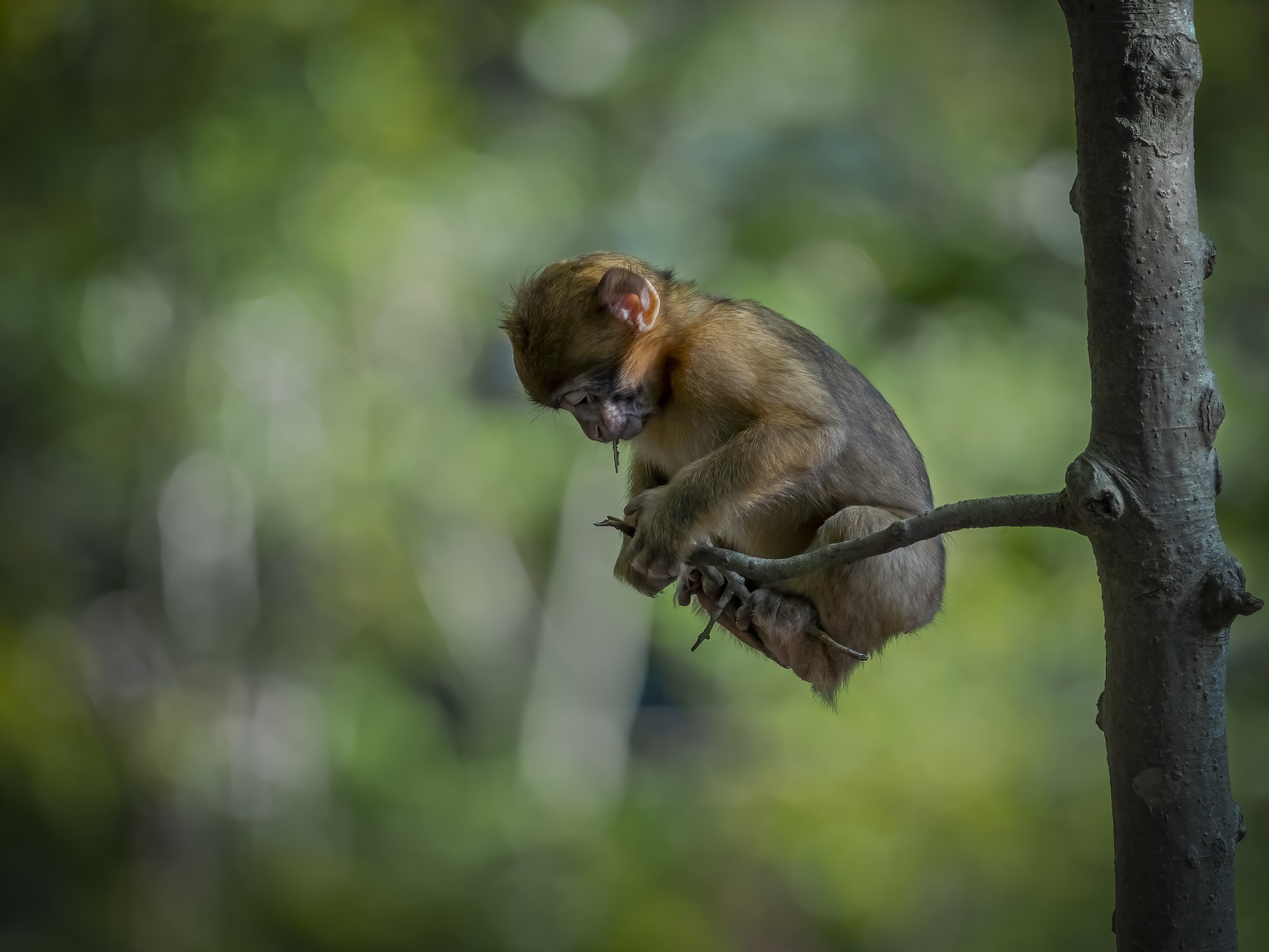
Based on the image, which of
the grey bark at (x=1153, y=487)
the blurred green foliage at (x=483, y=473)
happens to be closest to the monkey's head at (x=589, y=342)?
the grey bark at (x=1153, y=487)

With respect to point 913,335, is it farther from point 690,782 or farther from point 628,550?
point 628,550

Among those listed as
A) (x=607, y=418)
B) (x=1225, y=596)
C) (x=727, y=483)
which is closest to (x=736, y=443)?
(x=727, y=483)

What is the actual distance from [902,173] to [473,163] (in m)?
1.85

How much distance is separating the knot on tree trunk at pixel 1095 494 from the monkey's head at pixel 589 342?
0.62m

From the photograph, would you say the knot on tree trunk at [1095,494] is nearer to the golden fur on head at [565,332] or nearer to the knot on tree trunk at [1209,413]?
the knot on tree trunk at [1209,413]

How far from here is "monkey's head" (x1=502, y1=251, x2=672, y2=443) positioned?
4.80ft

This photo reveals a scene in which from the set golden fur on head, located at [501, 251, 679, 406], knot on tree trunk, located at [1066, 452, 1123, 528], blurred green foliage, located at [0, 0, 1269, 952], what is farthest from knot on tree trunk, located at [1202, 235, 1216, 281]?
blurred green foliage, located at [0, 0, 1269, 952]

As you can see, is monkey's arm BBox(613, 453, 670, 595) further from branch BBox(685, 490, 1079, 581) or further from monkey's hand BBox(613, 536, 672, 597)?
branch BBox(685, 490, 1079, 581)

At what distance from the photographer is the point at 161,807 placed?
4.98 meters

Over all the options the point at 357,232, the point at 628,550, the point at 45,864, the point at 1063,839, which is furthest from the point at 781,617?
the point at 45,864

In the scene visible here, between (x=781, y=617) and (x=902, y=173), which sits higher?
(x=902, y=173)

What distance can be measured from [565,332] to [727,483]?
0.89 ft

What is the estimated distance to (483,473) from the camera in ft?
16.8

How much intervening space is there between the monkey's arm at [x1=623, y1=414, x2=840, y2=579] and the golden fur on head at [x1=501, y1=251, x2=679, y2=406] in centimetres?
18
